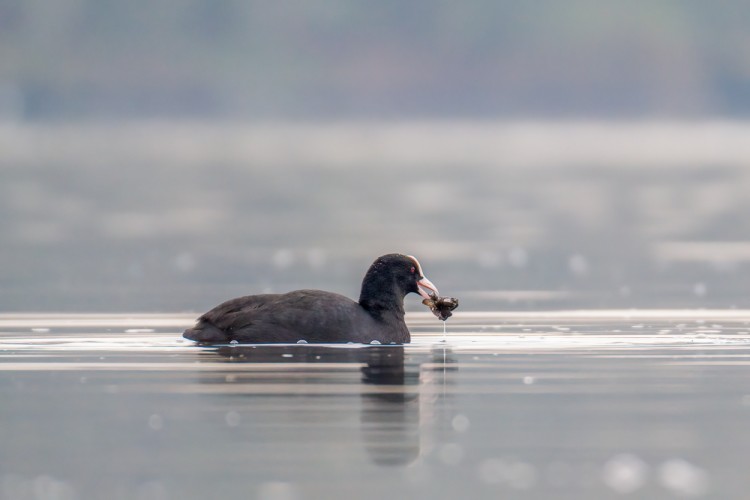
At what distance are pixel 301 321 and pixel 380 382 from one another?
→ 12.6 ft

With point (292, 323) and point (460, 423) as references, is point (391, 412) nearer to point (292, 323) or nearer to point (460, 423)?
point (460, 423)

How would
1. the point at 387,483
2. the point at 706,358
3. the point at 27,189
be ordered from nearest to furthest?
the point at 387,483, the point at 706,358, the point at 27,189

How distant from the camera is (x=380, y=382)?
565 inches

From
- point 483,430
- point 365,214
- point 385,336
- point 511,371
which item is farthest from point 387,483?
point 365,214

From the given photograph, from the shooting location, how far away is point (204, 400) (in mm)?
12984

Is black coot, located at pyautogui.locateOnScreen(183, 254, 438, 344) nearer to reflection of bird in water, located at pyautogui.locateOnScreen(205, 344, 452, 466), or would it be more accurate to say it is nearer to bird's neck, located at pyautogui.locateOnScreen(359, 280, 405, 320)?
bird's neck, located at pyautogui.locateOnScreen(359, 280, 405, 320)

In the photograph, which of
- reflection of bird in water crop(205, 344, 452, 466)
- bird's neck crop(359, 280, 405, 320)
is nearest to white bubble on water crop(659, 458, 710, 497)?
reflection of bird in water crop(205, 344, 452, 466)

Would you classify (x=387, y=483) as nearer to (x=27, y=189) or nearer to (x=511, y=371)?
(x=511, y=371)

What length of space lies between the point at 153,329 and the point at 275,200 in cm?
3770

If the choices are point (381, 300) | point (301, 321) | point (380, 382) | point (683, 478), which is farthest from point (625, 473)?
point (381, 300)

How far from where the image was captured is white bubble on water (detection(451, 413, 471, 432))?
38.7 ft

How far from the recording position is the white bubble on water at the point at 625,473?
32.4ft

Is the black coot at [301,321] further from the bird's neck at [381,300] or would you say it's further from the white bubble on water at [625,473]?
the white bubble on water at [625,473]

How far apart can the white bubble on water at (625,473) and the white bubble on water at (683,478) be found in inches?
4.3
